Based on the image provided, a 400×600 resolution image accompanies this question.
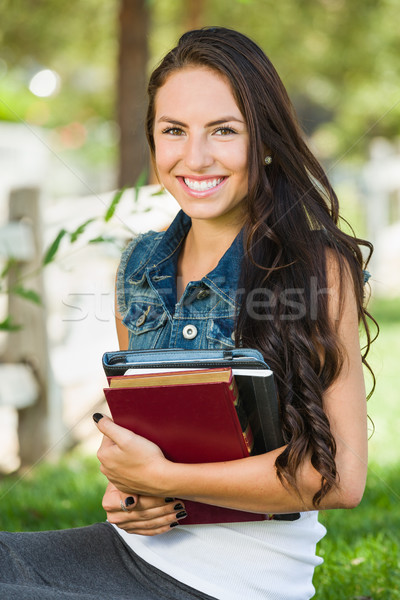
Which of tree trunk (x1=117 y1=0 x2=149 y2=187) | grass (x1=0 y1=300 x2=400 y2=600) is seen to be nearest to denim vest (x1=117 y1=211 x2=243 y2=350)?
grass (x1=0 y1=300 x2=400 y2=600)

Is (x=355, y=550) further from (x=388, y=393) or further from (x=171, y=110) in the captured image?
(x=388, y=393)

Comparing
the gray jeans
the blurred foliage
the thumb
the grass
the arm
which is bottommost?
the grass

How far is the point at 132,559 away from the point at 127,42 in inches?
191

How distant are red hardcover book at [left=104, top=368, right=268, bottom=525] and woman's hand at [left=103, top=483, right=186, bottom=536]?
5cm

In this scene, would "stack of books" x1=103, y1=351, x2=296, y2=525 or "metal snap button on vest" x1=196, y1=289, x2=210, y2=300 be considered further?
"metal snap button on vest" x1=196, y1=289, x2=210, y2=300

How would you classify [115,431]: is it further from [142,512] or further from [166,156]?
[166,156]

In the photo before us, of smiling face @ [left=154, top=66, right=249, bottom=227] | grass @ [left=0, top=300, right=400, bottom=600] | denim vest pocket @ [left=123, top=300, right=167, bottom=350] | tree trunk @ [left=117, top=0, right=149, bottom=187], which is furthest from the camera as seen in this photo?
tree trunk @ [left=117, top=0, right=149, bottom=187]

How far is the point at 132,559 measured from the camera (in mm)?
1665

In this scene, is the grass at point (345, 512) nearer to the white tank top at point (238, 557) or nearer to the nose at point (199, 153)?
the white tank top at point (238, 557)

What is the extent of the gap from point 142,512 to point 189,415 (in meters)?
0.30

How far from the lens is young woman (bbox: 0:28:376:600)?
5.02ft

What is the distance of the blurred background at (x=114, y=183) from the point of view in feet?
13.5

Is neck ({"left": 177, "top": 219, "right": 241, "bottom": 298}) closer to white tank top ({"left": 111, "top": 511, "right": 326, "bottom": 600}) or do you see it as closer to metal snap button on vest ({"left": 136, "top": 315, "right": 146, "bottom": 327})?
metal snap button on vest ({"left": 136, "top": 315, "right": 146, "bottom": 327})

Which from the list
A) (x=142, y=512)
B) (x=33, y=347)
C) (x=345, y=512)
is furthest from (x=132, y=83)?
(x=142, y=512)
